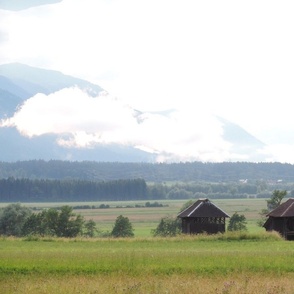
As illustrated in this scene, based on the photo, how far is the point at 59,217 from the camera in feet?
276

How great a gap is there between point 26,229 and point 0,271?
5591 centimetres

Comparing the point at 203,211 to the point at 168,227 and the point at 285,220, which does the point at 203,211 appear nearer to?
the point at 285,220

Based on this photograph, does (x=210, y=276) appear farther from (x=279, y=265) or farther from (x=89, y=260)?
(x=89, y=260)

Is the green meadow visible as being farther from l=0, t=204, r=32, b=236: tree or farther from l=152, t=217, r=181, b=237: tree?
l=0, t=204, r=32, b=236: tree

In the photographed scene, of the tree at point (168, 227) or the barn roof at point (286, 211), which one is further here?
the tree at point (168, 227)

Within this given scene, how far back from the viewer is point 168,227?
95.4 metres

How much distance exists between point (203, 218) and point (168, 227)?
45.9 ft

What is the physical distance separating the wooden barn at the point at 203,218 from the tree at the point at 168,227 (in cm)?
1057

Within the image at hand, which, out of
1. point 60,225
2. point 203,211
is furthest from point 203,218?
point 60,225

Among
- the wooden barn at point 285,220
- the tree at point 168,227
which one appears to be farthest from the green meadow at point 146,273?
the tree at point 168,227

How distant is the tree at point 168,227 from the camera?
93244 millimetres

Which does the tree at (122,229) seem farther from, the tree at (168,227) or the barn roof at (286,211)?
the barn roof at (286,211)

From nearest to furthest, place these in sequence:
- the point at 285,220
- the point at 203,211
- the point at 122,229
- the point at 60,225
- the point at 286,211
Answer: the point at 286,211, the point at 285,220, the point at 203,211, the point at 60,225, the point at 122,229

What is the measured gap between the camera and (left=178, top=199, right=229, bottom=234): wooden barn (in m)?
81.4
